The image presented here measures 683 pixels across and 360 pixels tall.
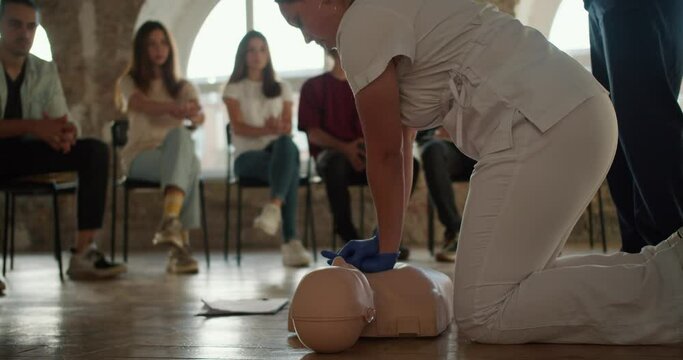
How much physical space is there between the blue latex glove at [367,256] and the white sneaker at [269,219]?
85.3 inches

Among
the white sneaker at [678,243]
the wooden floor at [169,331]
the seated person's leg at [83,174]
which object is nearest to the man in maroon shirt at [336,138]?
the wooden floor at [169,331]

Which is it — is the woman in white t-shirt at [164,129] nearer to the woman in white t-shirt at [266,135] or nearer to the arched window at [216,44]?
the woman in white t-shirt at [266,135]

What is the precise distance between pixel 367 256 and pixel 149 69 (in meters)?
2.75

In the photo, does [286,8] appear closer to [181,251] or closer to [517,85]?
[517,85]

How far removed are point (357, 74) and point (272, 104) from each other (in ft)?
9.74

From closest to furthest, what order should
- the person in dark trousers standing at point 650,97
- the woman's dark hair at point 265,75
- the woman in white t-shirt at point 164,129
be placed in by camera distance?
the person in dark trousers standing at point 650,97 < the woman in white t-shirt at point 164,129 < the woman's dark hair at point 265,75

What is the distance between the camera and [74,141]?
312cm

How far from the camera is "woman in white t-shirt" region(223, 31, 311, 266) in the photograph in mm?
3875

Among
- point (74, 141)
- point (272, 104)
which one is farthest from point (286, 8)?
point (272, 104)

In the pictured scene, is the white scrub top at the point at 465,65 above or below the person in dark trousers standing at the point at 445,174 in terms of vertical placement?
above

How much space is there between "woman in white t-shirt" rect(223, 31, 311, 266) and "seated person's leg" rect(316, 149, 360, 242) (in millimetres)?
223

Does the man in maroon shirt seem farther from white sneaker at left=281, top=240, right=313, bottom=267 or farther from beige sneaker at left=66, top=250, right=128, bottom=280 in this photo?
beige sneaker at left=66, top=250, right=128, bottom=280

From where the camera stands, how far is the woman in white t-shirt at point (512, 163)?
4.37ft

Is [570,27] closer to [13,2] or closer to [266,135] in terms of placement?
[266,135]
